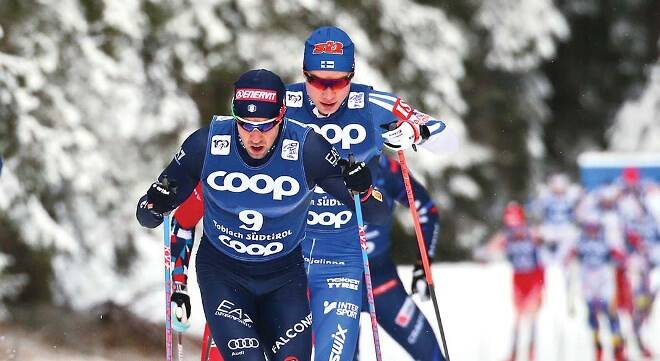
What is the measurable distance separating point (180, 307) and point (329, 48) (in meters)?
1.52

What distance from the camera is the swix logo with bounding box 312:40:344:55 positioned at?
5935mm

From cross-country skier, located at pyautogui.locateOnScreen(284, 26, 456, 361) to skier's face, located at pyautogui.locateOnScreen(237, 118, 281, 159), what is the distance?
34.1 inches

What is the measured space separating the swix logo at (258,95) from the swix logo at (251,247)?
2.23 feet

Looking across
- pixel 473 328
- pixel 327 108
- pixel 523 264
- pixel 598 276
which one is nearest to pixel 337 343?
pixel 327 108

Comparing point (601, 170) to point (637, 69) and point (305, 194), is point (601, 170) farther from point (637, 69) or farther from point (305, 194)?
point (305, 194)

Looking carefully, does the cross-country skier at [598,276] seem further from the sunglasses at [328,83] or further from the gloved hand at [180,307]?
the gloved hand at [180,307]

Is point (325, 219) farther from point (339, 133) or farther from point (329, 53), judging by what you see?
point (329, 53)

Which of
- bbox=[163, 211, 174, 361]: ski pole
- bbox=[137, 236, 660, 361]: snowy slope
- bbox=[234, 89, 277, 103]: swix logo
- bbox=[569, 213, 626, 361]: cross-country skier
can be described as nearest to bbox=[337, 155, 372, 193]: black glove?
bbox=[234, 89, 277, 103]: swix logo

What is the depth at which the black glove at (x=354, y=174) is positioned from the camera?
5285 mm

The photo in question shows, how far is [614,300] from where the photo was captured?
12.4 meters

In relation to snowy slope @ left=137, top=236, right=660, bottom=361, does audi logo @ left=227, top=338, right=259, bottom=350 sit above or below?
above

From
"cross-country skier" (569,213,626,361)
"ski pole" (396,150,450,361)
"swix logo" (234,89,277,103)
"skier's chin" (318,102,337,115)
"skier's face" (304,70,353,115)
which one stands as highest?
"skier's face" (304,70,353,115)

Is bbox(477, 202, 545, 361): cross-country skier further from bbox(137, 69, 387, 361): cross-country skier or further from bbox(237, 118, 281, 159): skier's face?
bbox(237, 118, 281, 159): skier's face

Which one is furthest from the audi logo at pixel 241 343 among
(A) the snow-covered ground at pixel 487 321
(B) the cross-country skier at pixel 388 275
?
(A) the snow-covered ground at pixel 487 321
